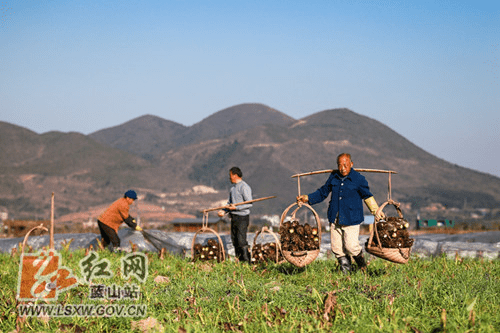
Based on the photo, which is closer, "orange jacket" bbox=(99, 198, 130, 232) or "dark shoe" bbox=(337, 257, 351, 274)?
"dark shoe" bbox=(337, 257, 351, 274)

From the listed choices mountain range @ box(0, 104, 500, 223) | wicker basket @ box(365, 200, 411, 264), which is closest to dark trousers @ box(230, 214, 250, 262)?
wicker basket @ box(365, 200, 411, 264)

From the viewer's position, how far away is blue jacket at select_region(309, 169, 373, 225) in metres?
7.45

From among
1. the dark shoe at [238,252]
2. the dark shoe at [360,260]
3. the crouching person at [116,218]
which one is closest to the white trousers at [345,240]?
the dark shoe at [360,260]

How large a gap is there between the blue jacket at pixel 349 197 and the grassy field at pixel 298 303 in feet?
2.50

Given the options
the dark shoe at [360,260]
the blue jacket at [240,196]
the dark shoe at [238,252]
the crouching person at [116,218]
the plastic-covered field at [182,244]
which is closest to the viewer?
the dark shoe at [360,260]

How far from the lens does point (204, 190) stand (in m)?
107

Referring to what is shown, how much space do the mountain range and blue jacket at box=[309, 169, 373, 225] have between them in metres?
73.3

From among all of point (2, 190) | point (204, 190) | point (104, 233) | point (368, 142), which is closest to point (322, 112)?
point (368, 142)

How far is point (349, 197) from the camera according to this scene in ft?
24.6

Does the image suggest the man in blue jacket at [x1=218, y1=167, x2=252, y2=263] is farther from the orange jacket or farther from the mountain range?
the mountain range

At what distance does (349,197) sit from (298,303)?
231 centimetres

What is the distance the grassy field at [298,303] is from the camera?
15.6 ft

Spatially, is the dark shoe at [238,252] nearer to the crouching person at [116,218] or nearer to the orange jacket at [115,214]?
the crouching person at [116,218]

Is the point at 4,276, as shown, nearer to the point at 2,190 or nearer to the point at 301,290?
the point at 301,290
